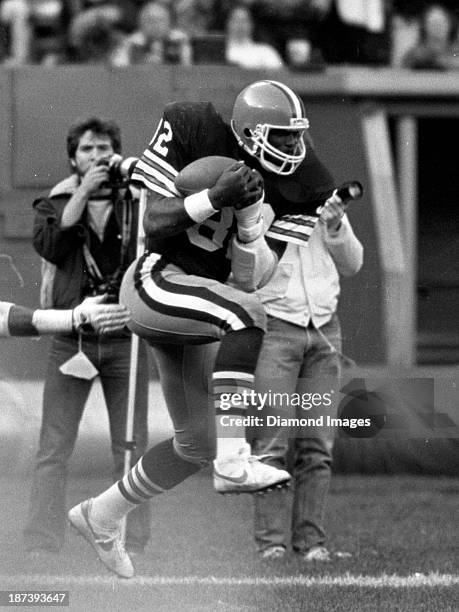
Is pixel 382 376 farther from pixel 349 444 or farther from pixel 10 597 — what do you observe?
pixel 10 597

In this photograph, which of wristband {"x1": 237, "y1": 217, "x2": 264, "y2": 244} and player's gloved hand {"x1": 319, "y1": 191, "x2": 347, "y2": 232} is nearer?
wristband {"x1": 237, "y1": 217, "x2": 264, "y2": 244}

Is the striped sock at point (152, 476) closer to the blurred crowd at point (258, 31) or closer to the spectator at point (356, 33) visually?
the blurred crowd at point (258, 31)

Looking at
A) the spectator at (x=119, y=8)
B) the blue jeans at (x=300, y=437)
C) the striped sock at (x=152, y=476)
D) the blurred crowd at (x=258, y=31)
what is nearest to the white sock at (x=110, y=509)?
the striped sock at (x=152, y=476)

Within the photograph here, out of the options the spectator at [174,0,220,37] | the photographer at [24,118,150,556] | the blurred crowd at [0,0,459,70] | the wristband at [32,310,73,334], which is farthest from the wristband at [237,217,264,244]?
the spectator at [174,0,220,37]

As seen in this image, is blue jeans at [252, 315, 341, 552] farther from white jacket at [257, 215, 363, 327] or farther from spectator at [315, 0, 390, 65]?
spectator at [315, 0, 390, 65]

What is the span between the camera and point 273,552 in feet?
18.7

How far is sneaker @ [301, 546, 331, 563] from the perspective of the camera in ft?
18.4

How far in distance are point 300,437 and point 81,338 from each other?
930mm

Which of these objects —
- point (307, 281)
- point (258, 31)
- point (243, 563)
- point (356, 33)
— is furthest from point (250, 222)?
point (356, 33)

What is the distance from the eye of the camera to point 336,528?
638 cm

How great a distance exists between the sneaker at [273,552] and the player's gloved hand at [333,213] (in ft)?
4.05

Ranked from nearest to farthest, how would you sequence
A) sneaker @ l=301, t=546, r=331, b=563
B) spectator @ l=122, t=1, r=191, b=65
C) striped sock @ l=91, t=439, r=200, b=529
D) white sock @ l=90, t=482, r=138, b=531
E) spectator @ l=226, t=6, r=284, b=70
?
striped sock @ l=91, t=439, r=200, b=529, white sock @ l=90, t=482, r=138, b=531, sneaker @ l=301, t=546, r=331, b=563, spectator @ l=122, t=1, r=191, b=65, spectator @ l=226, t=6, r=284, b=70

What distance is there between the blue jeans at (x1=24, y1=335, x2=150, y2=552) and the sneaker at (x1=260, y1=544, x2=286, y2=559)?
46cm

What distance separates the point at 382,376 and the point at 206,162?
2399 mm
